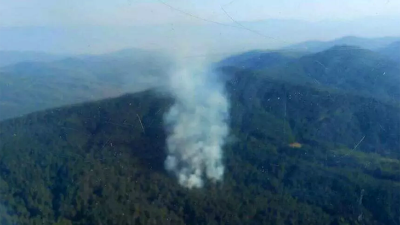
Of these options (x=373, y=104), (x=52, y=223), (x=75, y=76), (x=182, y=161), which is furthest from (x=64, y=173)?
(x=373, y=104)

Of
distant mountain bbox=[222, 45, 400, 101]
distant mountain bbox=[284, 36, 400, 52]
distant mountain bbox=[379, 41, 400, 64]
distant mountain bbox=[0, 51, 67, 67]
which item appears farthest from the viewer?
distant mountain bbox=[284, 36, 400, 52]

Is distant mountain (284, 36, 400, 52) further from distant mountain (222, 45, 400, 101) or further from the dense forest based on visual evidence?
the dense forest

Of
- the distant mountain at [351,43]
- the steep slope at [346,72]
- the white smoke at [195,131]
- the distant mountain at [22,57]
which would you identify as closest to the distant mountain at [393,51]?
the distant mountain at [351,43]

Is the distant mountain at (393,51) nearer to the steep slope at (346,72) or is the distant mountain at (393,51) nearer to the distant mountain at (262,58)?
the steep slope at (346,72)

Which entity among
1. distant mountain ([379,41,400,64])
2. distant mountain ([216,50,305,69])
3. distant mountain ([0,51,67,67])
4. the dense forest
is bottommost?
the dense forest

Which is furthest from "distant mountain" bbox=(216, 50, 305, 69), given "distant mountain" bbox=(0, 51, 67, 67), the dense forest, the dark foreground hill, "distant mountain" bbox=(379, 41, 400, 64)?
"distant mountain" bbox=(0, 51, 67, 67)

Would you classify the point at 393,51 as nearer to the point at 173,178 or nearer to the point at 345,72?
the point at 345,72

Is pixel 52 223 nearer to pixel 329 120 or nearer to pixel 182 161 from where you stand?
pixel 182 161

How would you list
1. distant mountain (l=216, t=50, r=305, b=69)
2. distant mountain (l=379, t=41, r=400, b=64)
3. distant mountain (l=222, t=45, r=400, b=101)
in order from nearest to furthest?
distant mountain (l=222, t=45, r=400, b=101), distant mountain (l=216, t=50, r=305, b=69), distant mountain (l=379, t=41, r=400, b=64)
